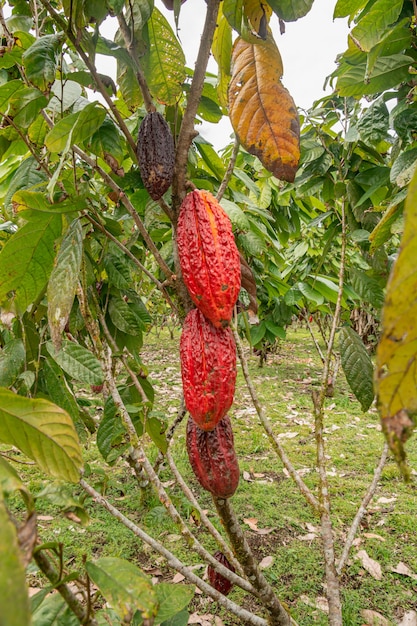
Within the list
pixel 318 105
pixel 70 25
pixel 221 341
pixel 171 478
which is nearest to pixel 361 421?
pixel 171 478

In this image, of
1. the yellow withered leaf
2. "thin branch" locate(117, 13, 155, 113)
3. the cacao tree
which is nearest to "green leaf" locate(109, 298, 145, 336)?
the cacao tree

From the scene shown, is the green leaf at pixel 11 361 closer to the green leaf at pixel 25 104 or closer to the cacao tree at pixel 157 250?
the cacao tree at pixel 157 250

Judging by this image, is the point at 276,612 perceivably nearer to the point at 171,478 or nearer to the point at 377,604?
the point at 377,604

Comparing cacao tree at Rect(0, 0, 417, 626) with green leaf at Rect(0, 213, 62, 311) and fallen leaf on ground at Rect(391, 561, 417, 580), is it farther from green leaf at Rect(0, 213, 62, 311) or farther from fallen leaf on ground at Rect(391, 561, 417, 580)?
fallen leaf on ground at Rect(391, 561, 417, 580)

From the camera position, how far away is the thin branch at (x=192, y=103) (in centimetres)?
64

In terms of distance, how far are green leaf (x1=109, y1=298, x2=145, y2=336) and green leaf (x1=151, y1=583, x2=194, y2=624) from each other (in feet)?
2.82

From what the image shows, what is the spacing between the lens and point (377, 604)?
1.83 metres

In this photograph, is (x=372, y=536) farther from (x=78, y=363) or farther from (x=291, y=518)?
(x=78, y=363)

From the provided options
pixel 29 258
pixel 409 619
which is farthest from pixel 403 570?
pixel 29 258

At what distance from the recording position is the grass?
1887 mm

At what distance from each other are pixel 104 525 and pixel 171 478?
69cm

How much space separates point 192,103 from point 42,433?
530 millimetres

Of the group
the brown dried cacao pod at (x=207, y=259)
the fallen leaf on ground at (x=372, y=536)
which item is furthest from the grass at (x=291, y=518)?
the brown dried cacao pod at (x=207, y=259)

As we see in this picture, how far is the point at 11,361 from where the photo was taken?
39.6 inches
